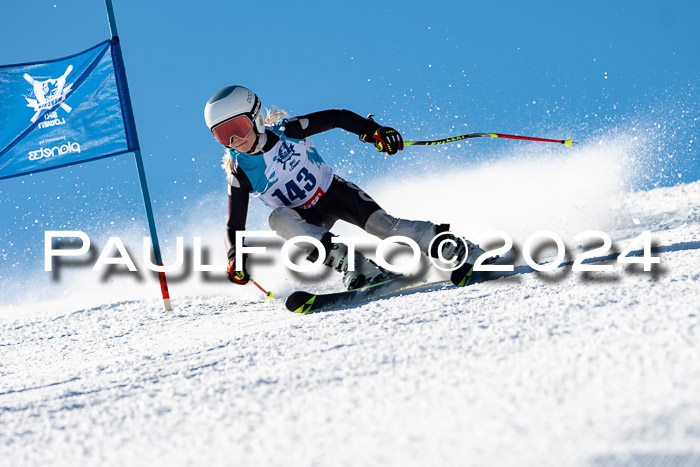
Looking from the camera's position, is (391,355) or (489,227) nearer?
(391,355)

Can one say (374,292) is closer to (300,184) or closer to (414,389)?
(300,184)

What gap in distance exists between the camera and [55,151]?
627 cm

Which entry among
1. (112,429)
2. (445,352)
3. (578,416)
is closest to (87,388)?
(112,429)

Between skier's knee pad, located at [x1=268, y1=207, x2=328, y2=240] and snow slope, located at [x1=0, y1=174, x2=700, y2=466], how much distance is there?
98cm

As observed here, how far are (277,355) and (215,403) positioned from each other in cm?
55

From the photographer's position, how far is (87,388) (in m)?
2.21

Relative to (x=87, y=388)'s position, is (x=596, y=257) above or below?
above

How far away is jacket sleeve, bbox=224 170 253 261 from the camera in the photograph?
13.7 ft

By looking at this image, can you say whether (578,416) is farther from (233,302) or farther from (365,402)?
(233,302)

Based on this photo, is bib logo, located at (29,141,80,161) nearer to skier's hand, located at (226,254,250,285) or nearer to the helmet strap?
the helmet strap

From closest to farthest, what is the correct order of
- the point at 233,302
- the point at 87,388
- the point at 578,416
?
the point at 578,416
the point at 87,388
the point at 233,302

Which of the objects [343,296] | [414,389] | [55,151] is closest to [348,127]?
[343,296]

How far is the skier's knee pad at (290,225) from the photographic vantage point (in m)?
4.04

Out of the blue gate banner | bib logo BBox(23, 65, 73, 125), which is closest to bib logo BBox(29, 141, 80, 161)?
the blue gate banner
